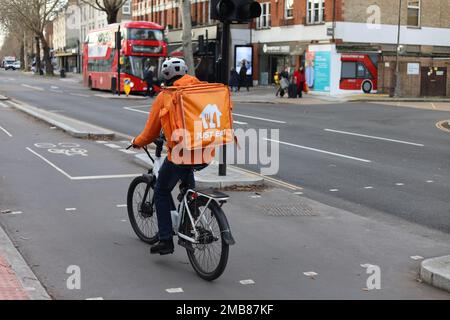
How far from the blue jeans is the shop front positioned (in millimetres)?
35907

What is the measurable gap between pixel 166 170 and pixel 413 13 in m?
40.3

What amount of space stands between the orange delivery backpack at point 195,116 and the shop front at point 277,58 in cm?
3597

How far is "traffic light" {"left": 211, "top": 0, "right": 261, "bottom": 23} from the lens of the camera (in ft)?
29.2

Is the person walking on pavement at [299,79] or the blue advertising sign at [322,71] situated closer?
the person walking on pavement at [299,79]

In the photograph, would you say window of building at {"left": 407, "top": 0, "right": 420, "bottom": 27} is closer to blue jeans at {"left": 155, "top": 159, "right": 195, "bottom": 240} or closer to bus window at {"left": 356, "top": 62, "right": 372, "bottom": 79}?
bus window at {"left": 356, "top": 62, "right": 372, "bottom": 79}

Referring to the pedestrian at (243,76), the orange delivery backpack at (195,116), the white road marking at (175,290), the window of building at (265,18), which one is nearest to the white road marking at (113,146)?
the orange delivery backpack at (195,116)

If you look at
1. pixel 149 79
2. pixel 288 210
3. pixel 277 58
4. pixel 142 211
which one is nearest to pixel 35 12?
pixel 277 58

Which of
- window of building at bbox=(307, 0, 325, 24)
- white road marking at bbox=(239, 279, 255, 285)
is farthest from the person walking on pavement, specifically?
white road marking at bbox=(239, 279, 255, 285)

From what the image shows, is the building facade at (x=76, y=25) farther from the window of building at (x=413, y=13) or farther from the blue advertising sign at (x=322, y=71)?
the blue advertising sign at (x=322, y=71)

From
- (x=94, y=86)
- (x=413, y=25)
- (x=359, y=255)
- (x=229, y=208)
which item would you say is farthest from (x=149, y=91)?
(x=359, y=255)

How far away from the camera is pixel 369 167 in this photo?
38.8ft

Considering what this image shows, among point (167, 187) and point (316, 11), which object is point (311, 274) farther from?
point (316, 11)

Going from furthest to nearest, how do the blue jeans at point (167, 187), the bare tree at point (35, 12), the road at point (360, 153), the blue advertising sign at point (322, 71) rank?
the bare tree at point (35, 12) → the blue advertising sign at point (322, 71) → the road at point (360, 153) → the blue jeans at point (167, 187)

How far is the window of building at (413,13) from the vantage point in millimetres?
41844
